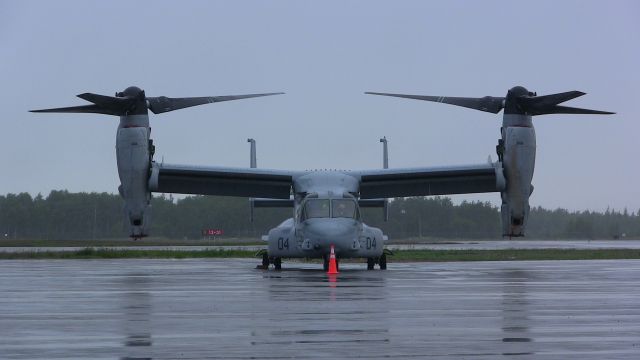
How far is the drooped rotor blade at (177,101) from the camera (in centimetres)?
3092

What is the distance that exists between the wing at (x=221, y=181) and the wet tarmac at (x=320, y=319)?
10.1 meters

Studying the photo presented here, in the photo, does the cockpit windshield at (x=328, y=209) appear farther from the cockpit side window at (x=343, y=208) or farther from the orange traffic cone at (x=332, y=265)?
the orange traffic cone at (x=332, y=265)

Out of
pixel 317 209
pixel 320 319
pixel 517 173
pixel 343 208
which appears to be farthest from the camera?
pixel 517 173

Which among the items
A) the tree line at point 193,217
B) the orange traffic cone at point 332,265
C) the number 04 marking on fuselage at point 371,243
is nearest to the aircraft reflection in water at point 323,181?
the number 04 marking on fuselage at point 371,243

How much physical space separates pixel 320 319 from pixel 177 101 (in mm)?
19757

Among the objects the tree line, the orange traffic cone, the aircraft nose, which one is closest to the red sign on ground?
the tree line

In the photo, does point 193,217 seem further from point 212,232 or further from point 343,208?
point 343,208

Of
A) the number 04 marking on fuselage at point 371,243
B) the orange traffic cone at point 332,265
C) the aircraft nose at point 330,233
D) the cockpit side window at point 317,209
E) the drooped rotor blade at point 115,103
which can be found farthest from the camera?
the drooped rotor blade at point 115,103

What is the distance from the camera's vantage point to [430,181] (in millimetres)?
33656

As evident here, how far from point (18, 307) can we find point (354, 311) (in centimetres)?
432

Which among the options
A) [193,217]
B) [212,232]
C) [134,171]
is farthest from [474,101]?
[193,217]

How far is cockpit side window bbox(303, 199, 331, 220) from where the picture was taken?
1061 inches

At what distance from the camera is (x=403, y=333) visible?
36.0ft

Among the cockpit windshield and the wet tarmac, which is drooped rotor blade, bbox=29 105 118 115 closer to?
the cockpit windshield
